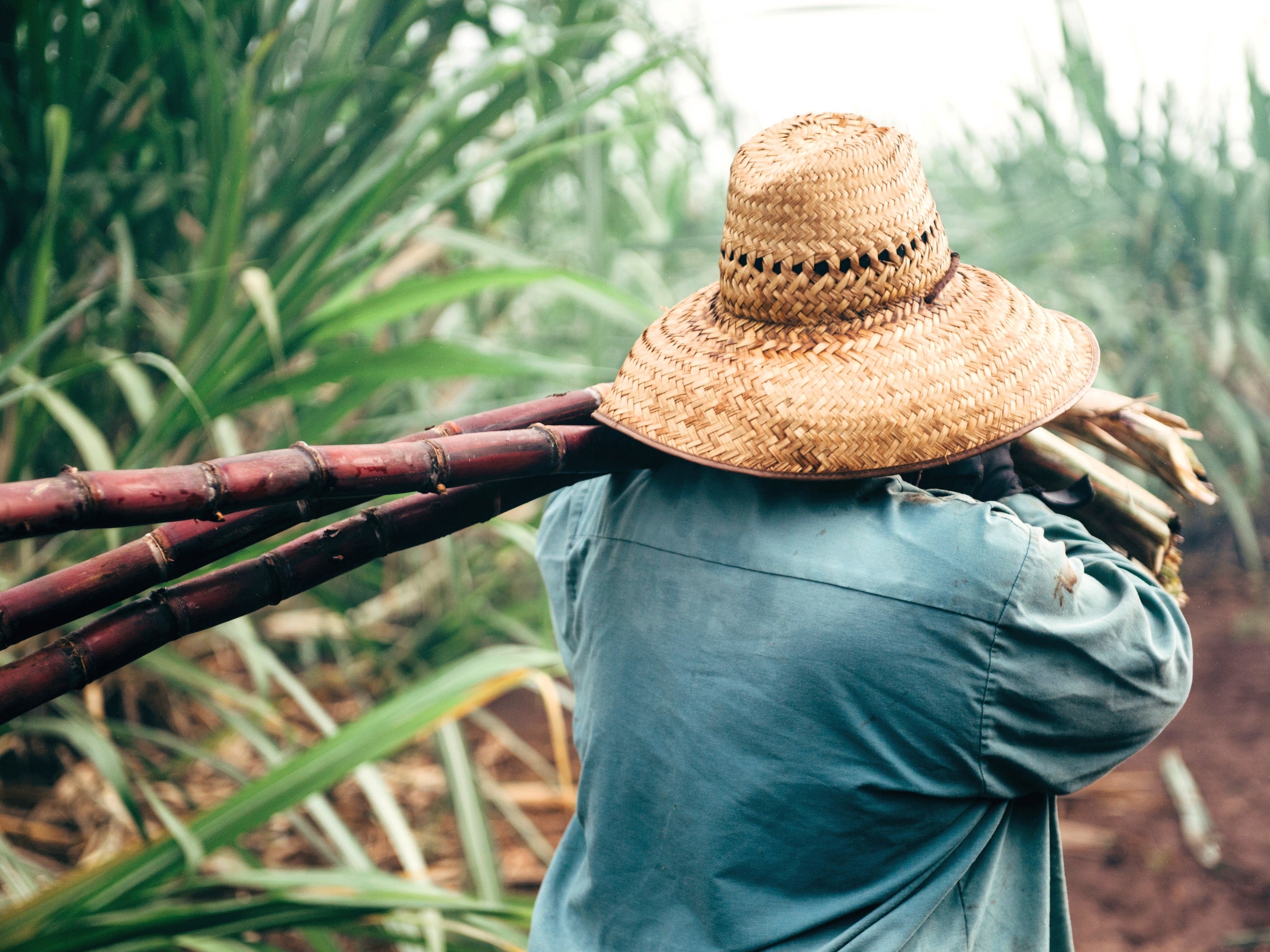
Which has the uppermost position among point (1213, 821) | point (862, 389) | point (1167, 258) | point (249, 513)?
point (249, 513)

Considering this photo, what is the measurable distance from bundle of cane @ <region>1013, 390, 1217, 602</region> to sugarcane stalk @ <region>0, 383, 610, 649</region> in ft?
2.20

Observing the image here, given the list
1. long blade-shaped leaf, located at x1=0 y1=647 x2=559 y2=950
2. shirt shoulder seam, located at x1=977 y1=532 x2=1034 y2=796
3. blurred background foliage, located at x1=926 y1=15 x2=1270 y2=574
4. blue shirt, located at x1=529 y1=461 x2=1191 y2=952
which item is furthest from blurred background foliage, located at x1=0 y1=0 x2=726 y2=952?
blurred background foliage, located at x1=926 y1=15 x2=1270 y2=574

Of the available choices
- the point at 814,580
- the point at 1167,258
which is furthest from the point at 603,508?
the point at 1167,258

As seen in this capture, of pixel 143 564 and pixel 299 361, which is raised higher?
pixel 143 564

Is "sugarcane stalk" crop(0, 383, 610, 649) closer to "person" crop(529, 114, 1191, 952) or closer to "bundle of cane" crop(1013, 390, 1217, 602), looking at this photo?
"person" crop(529, 114, 1191, 952)

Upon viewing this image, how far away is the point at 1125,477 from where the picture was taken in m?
1.15

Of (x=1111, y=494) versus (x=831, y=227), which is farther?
(x=1111, y=494)

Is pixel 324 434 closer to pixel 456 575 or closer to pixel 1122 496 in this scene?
pixel 456 575

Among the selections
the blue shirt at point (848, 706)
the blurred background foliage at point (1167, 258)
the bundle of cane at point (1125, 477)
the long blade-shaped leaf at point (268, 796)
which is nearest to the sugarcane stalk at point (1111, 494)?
the bundle of cane at point (1125, 477)

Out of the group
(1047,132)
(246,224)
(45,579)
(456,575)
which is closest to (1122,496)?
(45,579)

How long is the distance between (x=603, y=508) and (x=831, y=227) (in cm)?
36

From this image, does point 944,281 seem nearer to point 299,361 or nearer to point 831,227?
point 831,227

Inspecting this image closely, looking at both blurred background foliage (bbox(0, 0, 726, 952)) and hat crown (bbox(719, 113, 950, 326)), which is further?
blurred background foliage (bbox(0, 0, 726, 952))

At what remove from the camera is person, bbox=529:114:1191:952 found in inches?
31.9
